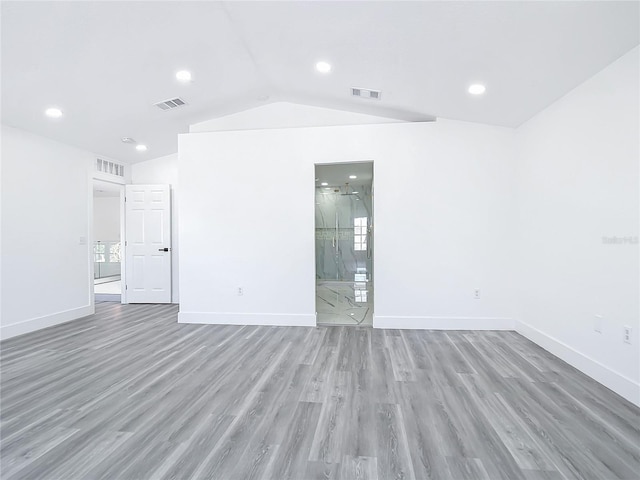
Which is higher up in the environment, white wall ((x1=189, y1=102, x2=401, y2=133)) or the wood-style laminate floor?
white wall ((x1=189, y1=102, x2=401, y2=133))

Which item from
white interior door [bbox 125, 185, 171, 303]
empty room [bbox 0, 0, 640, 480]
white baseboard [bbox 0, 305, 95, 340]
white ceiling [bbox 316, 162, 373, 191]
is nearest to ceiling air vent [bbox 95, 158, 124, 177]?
empty room [bbox 0, 0, 640, 480]

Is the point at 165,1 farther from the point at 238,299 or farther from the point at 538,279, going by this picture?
the point at 538,279

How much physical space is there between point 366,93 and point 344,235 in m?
3.20

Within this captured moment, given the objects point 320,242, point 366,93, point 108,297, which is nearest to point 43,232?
point 108,297

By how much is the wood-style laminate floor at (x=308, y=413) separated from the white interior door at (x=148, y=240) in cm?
215

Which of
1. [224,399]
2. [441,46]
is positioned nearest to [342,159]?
[441,46]

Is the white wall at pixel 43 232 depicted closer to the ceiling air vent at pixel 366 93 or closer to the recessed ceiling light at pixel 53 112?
the recessed ceiling light at pixel 53 112

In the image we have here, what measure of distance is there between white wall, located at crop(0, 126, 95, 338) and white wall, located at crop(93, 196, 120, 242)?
5855 mm

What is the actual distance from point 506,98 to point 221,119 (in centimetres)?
368

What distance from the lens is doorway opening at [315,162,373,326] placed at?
5.56 m

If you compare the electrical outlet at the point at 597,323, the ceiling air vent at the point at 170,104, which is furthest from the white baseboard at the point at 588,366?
the ceiling air vent at the point at 170,104

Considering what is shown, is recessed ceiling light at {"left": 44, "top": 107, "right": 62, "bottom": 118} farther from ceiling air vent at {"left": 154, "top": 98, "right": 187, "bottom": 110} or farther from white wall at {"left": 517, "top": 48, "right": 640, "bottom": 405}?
white wall at {"left": 517, "top": 48, "right": 640, "bottom": 405}

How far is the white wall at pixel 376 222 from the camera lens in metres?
3.75

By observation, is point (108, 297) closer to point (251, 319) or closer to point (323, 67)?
point (251, 319)
